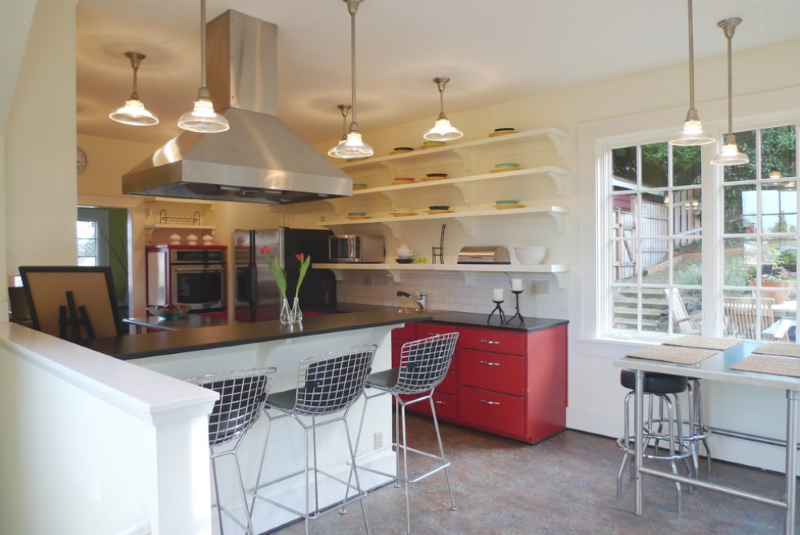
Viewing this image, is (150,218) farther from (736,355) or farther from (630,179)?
(736,355)

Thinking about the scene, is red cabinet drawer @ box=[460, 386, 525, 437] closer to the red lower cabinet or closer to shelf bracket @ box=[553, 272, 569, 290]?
the red lower cabinet

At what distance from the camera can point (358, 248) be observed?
5.38 m

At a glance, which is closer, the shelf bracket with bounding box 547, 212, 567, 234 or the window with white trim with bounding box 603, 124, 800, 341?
the window with white trim with bounding box 603, 124, 800, 341

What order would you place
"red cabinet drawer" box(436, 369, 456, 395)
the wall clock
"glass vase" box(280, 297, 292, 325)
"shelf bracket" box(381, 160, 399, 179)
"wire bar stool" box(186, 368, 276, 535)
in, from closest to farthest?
"wire bar stool" box(186, 368, 276, 535)
"glass vase" box(280, 297, 292, 325)
"red cabinet drawer" box(436, 369, 456, 395)
"shelf bracket" box(381, 160, 399, 179)
the wall clock

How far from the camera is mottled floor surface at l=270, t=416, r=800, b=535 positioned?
9.07ft

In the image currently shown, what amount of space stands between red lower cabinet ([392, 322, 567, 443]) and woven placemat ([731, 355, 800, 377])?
55.8 inches

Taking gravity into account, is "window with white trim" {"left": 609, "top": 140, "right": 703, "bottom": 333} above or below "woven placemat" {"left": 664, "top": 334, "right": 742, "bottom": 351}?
above

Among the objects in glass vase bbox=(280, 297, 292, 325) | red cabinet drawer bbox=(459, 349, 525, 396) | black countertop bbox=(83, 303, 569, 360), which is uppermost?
glass vase bbox=(280, 297, 292, 325)

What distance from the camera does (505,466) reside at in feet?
11.7

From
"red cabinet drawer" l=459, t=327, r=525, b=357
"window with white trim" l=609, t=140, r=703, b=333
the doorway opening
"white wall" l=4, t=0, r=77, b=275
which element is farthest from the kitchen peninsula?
the doorway opening

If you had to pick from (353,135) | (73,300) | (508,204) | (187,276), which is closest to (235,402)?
(73,300)

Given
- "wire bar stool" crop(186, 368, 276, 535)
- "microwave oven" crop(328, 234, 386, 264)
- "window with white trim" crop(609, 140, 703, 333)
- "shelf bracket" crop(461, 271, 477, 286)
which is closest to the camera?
"wire bar stool" crop(186, 368, 276, 535)

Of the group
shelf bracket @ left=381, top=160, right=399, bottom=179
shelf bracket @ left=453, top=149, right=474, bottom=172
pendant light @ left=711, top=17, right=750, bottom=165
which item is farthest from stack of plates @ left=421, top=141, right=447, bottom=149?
pendant light @ left=711, top=17, right=750, bottom=165

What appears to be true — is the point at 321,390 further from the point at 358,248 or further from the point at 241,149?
the point at 358,248
